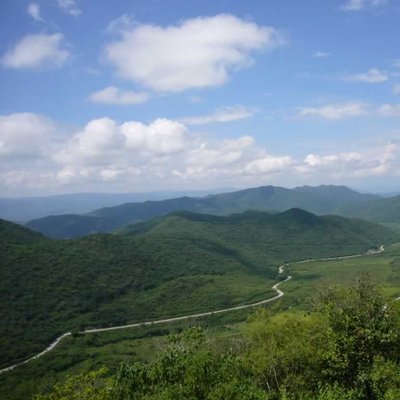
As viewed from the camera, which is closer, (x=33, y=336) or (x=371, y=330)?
(x=371, y=330)

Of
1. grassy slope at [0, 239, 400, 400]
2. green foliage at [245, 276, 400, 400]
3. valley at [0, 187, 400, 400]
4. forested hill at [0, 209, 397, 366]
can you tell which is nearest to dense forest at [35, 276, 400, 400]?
green foliage at [245, 276, 400, 400]

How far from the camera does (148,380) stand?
35.3 m

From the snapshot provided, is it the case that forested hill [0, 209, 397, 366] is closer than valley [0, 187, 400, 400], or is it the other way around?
valley [0, 187, 400, 400]

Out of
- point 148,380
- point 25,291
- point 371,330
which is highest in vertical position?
point 371,330

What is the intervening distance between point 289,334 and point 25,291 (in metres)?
115

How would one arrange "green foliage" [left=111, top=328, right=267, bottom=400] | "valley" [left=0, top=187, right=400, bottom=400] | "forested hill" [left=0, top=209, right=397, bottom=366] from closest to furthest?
"green foliage" [left=111, top=328, right=267, bottom=400] < "valley" [left=0, top=187, right=400, bottom=400] < "forested hill" [left=0, top=209, right=397, bottom=366]

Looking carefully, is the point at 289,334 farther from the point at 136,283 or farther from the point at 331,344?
the point at 136,283

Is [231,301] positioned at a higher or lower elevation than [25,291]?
lower

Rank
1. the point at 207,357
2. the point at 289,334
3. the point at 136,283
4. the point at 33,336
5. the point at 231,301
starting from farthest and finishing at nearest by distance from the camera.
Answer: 1. the point at 136,283
2. the point at 231,301
3. the point at 33,336
4. the point at 289,334
5. the point at 207,357

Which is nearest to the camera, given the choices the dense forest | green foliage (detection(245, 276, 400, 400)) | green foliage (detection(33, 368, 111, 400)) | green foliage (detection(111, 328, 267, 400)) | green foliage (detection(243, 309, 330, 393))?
green foliage (detection(111, 328, 267, 400))

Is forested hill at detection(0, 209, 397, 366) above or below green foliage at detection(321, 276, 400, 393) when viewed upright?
below

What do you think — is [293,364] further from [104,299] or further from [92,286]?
[92,286]

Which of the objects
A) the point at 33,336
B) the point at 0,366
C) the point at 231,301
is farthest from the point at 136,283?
the point at 0,366

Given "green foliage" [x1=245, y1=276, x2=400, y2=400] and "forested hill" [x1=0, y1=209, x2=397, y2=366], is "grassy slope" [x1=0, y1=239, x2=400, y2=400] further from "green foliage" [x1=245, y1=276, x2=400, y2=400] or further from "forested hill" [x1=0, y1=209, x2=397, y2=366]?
"green foliage" [x1=245, y1=276, x2=400, y2=400]
